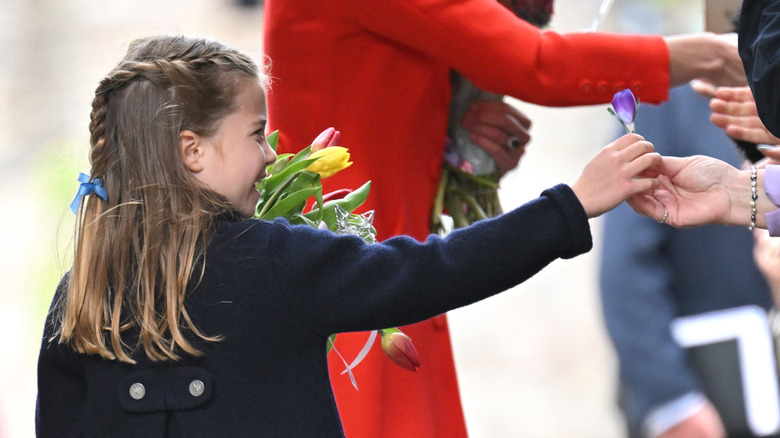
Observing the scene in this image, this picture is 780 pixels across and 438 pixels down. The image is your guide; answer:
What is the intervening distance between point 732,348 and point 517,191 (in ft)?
11.1

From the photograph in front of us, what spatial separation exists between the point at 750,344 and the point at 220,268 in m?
1.49

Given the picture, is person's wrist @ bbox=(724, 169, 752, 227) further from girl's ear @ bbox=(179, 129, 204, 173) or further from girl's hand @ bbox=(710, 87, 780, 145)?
girl's ear @ bbox=(179, 129, 204, 173)

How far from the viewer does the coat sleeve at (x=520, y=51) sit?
1.72 m

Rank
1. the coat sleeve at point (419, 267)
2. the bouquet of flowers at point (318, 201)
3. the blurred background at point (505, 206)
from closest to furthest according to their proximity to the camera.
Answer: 1. the coat sleeve at point (419, 267)
2. the bouquet of flowers at point (318, 201)
3. the blurred background at point (505, 206)

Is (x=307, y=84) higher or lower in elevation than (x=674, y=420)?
higher

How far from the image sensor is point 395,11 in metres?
1.71

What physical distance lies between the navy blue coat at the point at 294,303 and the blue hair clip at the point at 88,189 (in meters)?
0.17

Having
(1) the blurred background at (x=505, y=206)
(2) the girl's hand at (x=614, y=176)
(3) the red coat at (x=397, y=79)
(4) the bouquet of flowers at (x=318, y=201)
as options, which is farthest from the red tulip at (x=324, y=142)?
(1) the blurred background at (x=505, y=206)

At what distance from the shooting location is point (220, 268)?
1362 mm

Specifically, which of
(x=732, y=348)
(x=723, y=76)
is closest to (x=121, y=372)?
(x=723, y=76)

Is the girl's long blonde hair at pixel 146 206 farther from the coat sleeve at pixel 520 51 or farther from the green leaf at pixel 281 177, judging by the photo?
the coat sleeve at pixel 520 51

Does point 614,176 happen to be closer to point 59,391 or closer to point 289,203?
point 289,203

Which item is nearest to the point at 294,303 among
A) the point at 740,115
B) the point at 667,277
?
the point at 740,115

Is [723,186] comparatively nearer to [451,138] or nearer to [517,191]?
[451,138]
